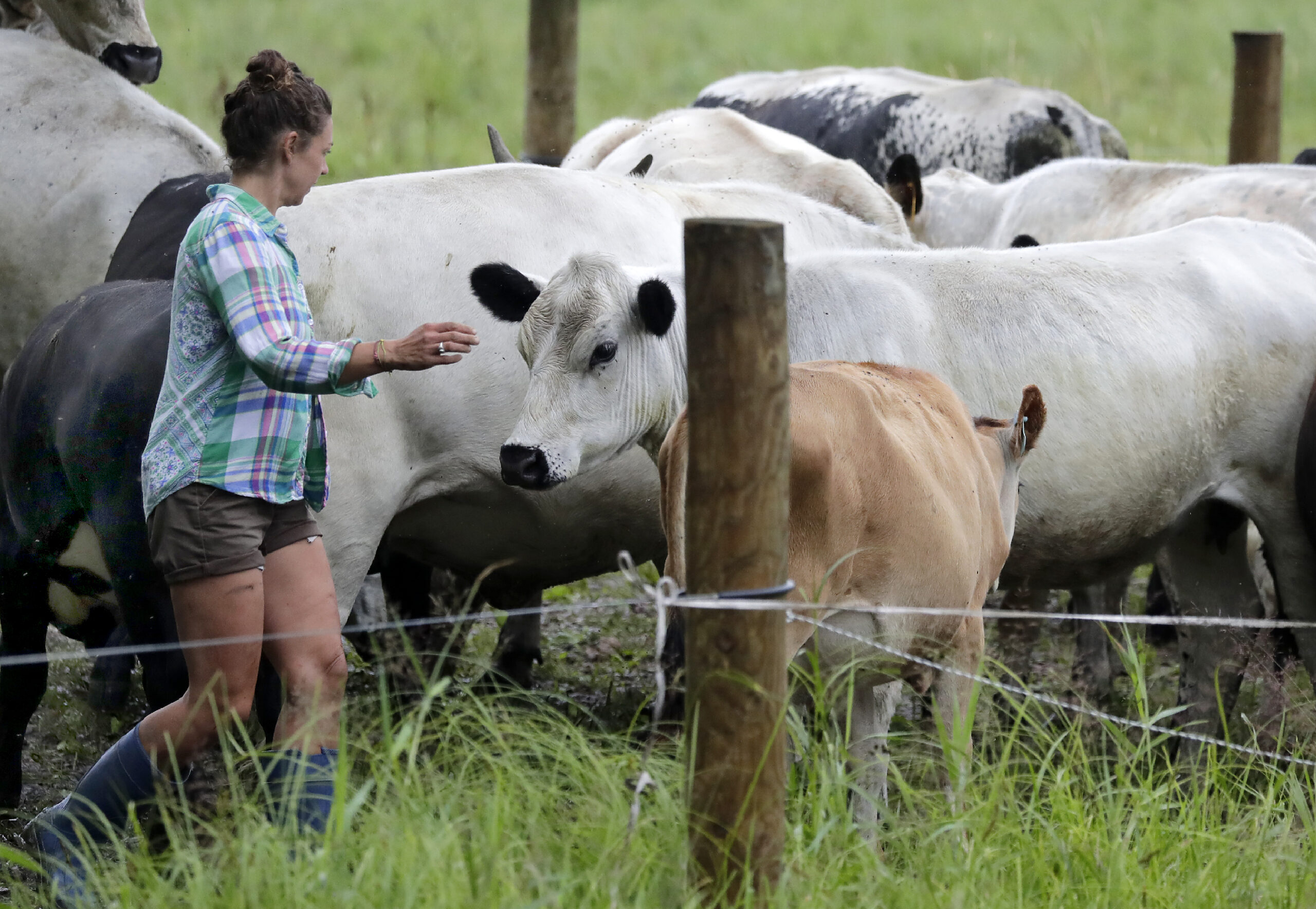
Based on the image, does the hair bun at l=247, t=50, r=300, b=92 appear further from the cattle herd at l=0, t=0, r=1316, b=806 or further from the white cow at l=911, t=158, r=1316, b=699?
the white cow at l=911, t=158, r=1316, b=699

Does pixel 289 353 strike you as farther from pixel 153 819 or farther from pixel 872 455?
pixel 872 455

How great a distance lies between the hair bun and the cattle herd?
821 millimetres

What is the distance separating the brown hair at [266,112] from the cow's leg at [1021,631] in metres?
3.37

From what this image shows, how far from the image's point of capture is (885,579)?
315 cm

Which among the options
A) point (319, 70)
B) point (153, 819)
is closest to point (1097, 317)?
point (153, 819)

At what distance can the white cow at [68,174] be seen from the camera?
521cm

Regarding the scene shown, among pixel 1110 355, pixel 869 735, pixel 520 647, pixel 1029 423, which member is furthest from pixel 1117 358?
pixel 520 647

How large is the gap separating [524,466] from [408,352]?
0.66 meters

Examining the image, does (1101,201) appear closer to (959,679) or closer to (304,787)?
(959,679)

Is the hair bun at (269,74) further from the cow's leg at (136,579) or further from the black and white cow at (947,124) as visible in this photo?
the black and white cow at (947,124)

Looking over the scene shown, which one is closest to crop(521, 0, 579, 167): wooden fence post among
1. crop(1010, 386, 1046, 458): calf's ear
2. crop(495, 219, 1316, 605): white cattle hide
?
crop(495, 219, 1316, 605): white cattle hide

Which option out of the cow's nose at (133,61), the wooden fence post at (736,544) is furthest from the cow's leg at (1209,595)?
the cow's nose at (133,61)

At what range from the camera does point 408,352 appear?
289 cm

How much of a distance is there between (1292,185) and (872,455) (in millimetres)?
3882
